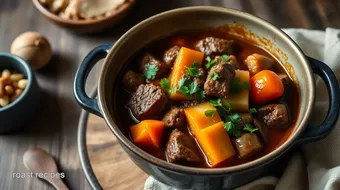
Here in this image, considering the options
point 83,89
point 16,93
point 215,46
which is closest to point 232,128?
point 215,46

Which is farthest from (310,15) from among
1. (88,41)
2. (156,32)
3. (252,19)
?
(88,41)

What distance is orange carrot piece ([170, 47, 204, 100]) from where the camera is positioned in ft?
5.61

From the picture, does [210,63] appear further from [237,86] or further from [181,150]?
[181,150]

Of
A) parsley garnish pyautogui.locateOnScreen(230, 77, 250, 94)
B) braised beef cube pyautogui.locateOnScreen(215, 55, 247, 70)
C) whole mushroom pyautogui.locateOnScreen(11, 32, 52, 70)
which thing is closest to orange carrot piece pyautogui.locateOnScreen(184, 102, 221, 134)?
parsley garnish pyautogui.locateOnScreen(230, 77, 250, 94)

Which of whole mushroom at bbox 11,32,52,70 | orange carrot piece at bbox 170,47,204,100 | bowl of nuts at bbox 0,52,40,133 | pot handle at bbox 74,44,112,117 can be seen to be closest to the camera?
pot handle at bbox 74,44,112,117

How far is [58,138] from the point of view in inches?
83.5

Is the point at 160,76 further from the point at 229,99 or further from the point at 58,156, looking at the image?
the point at 58,156

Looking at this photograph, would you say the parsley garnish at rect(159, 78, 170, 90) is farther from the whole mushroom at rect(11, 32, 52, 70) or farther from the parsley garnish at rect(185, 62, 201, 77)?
the whole mushroom at rect(11, 32, 52, 70)

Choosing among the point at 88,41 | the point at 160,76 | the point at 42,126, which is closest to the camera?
the point at 160,76

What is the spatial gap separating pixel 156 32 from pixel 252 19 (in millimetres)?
409

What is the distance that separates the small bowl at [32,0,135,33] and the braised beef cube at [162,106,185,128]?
925 millimetres

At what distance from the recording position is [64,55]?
8.02 feet

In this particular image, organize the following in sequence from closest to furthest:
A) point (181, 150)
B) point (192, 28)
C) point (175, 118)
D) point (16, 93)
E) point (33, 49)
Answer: point (181, 150) < point (175, 118) < point (192, 28) < point (16, 93) < point (33, 49)

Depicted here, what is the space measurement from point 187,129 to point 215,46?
391 mm
